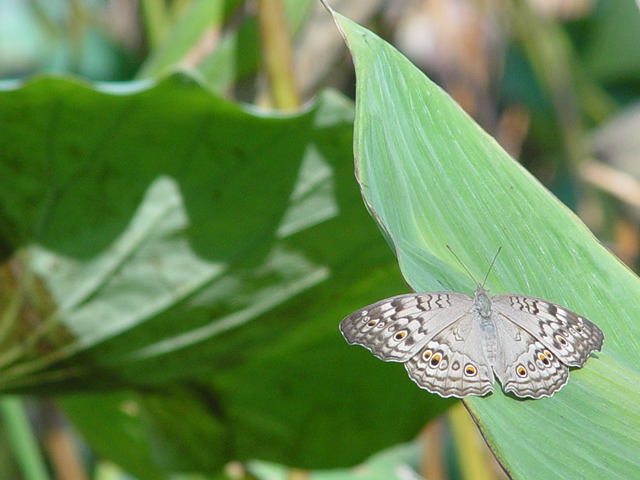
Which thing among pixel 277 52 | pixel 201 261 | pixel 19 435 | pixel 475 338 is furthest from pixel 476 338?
pixel 19 435

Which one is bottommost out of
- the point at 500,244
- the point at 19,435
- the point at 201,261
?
the point at 19,435

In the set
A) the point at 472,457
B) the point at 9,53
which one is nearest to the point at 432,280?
the point at 472,457

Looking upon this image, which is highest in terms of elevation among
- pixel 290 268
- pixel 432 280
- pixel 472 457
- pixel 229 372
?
pixel 432 280

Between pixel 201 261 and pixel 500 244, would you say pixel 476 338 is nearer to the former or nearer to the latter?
pixel 500 244

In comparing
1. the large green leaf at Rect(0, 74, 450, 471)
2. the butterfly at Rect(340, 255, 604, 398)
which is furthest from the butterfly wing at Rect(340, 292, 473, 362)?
the large green leaf at Rect(0, 74, 450, 471)

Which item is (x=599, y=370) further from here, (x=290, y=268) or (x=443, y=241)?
(x=290, y=268)

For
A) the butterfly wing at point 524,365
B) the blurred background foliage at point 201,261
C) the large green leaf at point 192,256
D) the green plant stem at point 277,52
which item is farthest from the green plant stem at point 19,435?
the butterfly wing at point 524,365

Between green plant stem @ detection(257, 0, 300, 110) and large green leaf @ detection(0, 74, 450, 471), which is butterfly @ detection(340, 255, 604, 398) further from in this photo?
green plant stem @ detection(257, 0, 300, 110)
